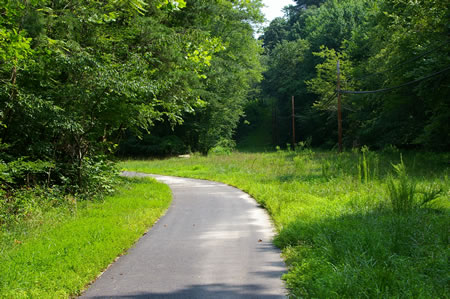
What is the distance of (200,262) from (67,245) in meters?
2.12

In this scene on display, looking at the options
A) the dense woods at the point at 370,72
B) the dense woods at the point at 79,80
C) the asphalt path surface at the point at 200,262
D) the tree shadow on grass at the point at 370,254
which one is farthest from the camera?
the dense woods at the point at 370,72

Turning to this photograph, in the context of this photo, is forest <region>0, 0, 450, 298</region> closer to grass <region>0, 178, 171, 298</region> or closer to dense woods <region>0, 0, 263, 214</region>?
dense woods <region>0, 0, 263, 214</region>

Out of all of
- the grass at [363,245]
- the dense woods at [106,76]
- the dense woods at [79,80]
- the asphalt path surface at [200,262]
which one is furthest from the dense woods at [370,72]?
the asphalt path surface at [200,262]

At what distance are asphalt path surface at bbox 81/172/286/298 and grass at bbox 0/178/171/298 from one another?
25 centimetres

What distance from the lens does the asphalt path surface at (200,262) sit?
473cm

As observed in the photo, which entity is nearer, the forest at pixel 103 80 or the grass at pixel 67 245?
the grass at pixel 67 245

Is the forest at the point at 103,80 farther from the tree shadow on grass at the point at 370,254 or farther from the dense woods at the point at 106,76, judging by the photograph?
the tree shadow on grass at the point at 370,254

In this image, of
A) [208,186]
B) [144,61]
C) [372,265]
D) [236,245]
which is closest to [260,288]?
[372,265]

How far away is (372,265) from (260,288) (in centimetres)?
138

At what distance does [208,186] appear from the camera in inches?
653

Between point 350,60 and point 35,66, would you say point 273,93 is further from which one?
point 35,66

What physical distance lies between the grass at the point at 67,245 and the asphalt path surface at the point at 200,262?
249 mm

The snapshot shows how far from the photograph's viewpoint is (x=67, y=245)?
20.4 ft

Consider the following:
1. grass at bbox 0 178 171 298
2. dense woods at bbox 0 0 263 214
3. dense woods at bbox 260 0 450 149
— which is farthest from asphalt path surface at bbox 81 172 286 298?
dense woods at bbox 260 0 450 149
